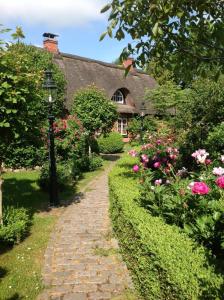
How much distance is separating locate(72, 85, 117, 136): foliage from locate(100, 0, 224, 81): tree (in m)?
13.0

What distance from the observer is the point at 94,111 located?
58.9 feet

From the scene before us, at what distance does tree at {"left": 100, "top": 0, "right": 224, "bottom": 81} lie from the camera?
411cm

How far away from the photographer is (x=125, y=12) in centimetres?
410

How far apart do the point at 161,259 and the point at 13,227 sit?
12.5 ft

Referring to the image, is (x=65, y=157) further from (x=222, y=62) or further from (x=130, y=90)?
(x=130, y=90)

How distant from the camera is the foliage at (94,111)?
1788cm

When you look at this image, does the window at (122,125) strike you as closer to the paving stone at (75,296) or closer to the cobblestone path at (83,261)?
the cobblestone path at (83,261)

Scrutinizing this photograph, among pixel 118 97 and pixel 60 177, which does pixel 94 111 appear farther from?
pixel 118 97

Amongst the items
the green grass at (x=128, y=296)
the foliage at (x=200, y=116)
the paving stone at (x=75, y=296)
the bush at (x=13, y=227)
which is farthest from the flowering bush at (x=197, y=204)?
the bush at (x=13, y=227)

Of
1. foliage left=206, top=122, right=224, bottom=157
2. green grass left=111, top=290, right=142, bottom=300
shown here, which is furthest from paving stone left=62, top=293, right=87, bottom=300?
foliage left=206, top=122, right=224, bottom=157

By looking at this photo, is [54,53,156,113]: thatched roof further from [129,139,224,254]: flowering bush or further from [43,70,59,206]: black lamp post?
[129,139,224,254]: flowering bush

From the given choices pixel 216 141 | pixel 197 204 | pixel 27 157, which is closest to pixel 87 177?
pixel 27 157

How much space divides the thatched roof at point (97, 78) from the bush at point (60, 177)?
11.2 m

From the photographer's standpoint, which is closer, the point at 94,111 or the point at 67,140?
the point at 67,140
